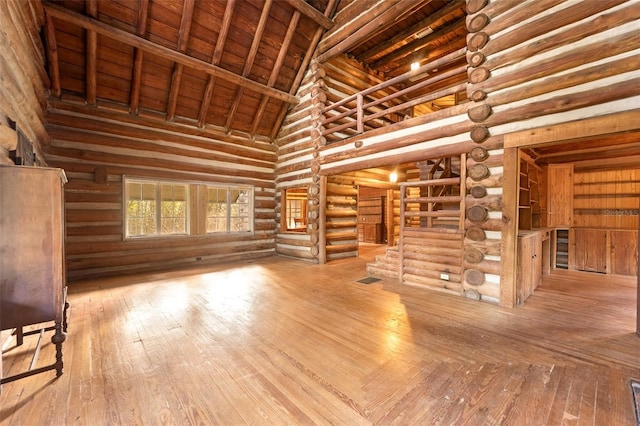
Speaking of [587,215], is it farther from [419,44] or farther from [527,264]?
[419,44]

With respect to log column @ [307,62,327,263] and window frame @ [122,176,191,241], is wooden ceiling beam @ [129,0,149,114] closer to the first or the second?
window frame @ [122,176,191,241]

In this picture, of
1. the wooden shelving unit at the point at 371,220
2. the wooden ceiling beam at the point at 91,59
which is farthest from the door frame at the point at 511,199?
the wooden ceiling beam at the point at 91,59

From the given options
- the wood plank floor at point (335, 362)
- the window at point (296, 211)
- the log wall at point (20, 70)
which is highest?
the log wall at point (20, 70)

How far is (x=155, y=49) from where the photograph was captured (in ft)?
18.6

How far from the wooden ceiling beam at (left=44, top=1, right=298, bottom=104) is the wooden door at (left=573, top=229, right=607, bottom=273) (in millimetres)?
8683

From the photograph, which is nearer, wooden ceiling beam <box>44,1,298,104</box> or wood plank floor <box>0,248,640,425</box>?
wood plank floor <box>0,248,640,425</box>

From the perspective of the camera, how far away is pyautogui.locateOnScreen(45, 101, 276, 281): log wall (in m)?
5.67

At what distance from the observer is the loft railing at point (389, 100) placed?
190 inches

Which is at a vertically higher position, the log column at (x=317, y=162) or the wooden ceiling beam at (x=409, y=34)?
the wooden ceiling beam at (x=409, y=34)

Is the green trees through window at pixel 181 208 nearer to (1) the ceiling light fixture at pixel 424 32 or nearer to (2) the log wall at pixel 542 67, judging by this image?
(2) the log wall at pixel 542 67

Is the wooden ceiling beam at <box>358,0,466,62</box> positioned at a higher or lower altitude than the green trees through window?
higher

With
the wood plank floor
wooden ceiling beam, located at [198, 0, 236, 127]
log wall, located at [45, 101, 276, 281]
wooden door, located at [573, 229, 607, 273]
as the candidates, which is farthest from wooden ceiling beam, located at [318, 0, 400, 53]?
wooden door, located at [573, 229, 607, 273]

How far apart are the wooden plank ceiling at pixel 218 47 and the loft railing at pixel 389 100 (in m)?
1.30

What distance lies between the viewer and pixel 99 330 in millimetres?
3182
